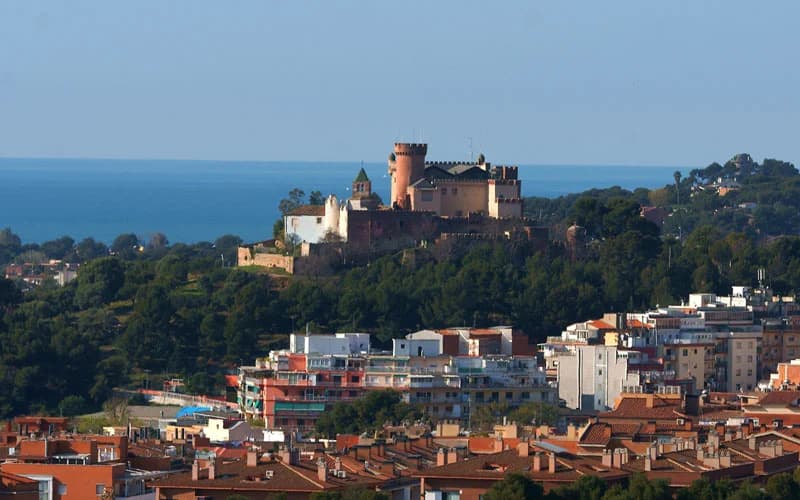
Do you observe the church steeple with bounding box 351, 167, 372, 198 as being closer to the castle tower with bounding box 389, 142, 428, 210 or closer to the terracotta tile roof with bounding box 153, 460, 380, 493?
the castle tower with bounding box 389, 142, 428, 210

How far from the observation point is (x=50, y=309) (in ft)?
319

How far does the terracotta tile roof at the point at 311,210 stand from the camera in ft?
320

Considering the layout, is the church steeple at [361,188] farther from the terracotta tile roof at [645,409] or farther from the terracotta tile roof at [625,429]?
the terracotta tile roof at [625,429]

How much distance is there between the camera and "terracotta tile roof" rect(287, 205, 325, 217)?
320ft

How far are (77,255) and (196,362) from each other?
5203cm

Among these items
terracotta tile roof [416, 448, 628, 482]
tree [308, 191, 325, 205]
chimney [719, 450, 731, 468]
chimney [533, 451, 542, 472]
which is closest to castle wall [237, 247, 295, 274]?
tree [308, 191, 325, 205]

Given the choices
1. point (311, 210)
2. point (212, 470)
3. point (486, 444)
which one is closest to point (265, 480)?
point (212, 470)

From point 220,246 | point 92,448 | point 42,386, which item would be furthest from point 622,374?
point 220,246

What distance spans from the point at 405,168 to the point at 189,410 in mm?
21645

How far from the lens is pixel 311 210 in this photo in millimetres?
97938

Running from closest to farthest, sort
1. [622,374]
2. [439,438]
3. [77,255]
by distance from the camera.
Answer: [439,438], [622,374], [77,255]

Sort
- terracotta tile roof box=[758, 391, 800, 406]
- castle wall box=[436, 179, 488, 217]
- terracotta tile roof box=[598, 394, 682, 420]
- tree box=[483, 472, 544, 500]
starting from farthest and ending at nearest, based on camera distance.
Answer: castle wall box=[436, 179, 488, 217] → terracotta tile roof box=[758, 391, 800, 406] → terracotta tile roof box=[598, 394, 682, 420] → tree box=[483, 472, 544, 500]

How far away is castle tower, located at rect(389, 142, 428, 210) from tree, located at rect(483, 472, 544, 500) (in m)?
55.4

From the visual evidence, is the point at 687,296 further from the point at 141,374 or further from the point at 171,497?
the point at 171,497
